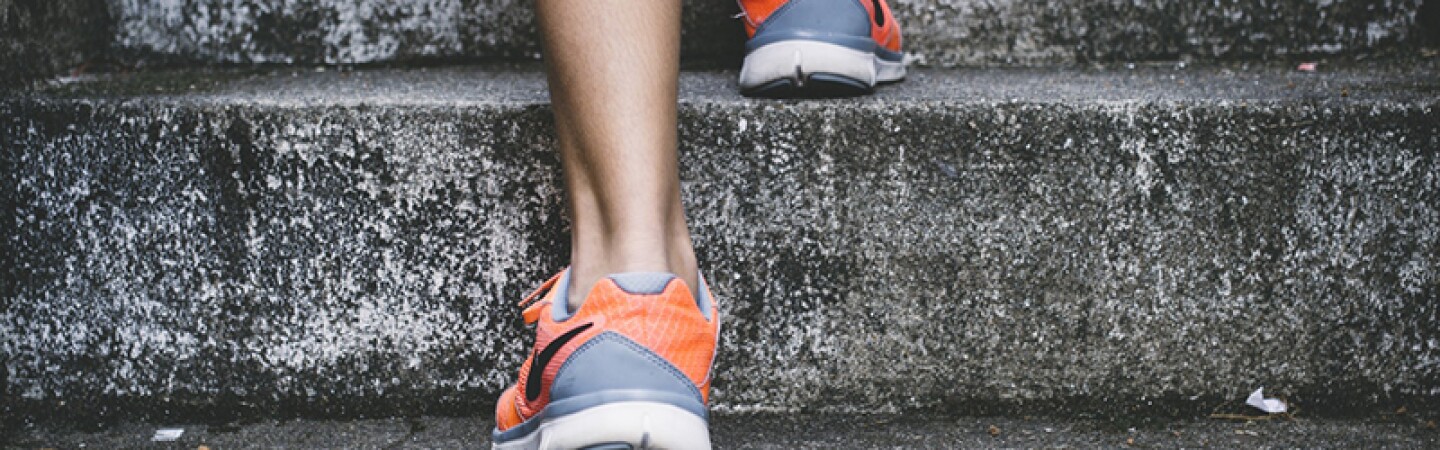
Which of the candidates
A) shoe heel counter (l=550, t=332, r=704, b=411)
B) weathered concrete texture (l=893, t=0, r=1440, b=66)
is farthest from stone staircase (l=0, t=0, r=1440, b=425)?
shoe heel counter (l=550, t=332, r=704, b=411)

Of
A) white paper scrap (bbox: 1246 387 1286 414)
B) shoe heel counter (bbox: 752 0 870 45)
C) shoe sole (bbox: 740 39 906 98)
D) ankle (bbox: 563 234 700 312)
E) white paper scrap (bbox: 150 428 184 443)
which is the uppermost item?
shoe heel counter (bbox: 752 0 870 45)

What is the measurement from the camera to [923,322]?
3.72 feet

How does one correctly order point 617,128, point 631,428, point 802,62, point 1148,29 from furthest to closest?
1. point 1148,29
2. point 802,62
3. point 617,128
4. point 631,428

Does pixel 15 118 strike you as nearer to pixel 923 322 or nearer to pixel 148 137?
pixel 148 137

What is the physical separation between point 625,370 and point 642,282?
8 centimetres

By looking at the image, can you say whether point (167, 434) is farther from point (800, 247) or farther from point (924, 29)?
point (924, 29)

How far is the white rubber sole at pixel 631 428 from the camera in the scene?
0.80 meters

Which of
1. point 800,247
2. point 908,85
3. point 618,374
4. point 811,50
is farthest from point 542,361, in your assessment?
point 908,85

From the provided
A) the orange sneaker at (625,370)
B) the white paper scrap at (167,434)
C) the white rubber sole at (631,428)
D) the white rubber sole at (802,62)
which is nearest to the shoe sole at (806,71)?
the white rubber sole at (802,62)

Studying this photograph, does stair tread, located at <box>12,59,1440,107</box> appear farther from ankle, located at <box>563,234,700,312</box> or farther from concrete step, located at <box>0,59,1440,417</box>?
ankle, located at <box>563,234,700,312</box>

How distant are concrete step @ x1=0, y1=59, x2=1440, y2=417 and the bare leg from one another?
0.17m

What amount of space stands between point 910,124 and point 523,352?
509mm

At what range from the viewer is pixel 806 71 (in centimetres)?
111

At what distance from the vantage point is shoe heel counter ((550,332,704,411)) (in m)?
0.82
